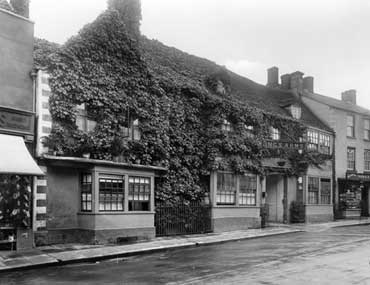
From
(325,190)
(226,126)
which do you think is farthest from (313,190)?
(226,126)

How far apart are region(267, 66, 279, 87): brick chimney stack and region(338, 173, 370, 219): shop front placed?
981cm

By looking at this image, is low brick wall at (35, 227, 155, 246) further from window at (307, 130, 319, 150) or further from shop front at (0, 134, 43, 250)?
window at (307, 130, 319, 150)

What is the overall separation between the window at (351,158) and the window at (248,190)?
12.0 meters

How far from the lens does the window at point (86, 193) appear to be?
16.8 m

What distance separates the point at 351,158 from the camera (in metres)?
33.9

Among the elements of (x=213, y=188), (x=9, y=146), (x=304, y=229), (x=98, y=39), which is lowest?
(x=304, y=229)

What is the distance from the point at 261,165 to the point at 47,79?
13072 mm

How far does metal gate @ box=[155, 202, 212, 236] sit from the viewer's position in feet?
64.0

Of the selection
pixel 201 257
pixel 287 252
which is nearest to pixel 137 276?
pixel 201 257

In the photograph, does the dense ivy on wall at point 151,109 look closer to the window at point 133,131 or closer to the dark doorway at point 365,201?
the window at point 133,131

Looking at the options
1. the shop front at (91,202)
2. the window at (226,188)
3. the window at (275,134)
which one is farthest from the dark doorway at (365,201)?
Answer: the shop front at (91,202)

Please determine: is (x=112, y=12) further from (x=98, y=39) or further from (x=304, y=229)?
(x=304, y=229)

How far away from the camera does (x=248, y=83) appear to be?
3269 centimetres

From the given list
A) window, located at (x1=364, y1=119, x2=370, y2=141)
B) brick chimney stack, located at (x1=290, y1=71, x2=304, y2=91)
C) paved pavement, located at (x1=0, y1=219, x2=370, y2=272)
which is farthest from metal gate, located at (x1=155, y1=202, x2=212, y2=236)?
window, located at (x1=364, y1=119, x2=370, y2=141)
